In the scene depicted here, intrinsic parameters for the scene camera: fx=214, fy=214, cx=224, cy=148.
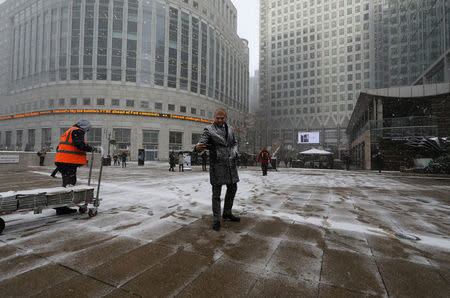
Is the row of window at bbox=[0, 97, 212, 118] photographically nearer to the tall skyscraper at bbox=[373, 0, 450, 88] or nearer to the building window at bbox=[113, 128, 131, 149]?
the building window at bbox=[113, 128, 131, 149]

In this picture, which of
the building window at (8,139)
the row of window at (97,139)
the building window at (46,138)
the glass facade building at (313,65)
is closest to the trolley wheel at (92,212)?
the row of window at (97,139)

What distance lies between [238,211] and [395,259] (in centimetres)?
254

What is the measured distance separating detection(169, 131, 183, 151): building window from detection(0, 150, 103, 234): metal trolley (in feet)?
137

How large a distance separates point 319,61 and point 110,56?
60658 millimetres

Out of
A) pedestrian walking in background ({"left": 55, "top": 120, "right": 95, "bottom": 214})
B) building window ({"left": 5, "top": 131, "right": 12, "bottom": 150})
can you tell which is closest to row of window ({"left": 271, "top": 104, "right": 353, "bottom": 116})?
pedestrian walking in background ({"left": 55, "top": 120, "right": 95, "bottom": 214})

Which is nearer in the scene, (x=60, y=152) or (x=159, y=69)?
(x=60, y=152)

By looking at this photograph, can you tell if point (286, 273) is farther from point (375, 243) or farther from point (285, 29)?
point (285, 29)

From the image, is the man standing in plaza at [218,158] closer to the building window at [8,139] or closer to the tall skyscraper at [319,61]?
the tall skyscraper at [319,61]

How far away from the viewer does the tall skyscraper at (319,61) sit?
61.5 meters

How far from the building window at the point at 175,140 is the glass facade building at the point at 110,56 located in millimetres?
4876

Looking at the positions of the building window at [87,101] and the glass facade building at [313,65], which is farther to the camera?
the glass facade building at [313,65]

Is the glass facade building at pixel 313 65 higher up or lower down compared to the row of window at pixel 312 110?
higher up

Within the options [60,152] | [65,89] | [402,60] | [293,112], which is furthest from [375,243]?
[293,112]

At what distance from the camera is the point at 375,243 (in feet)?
8.80
